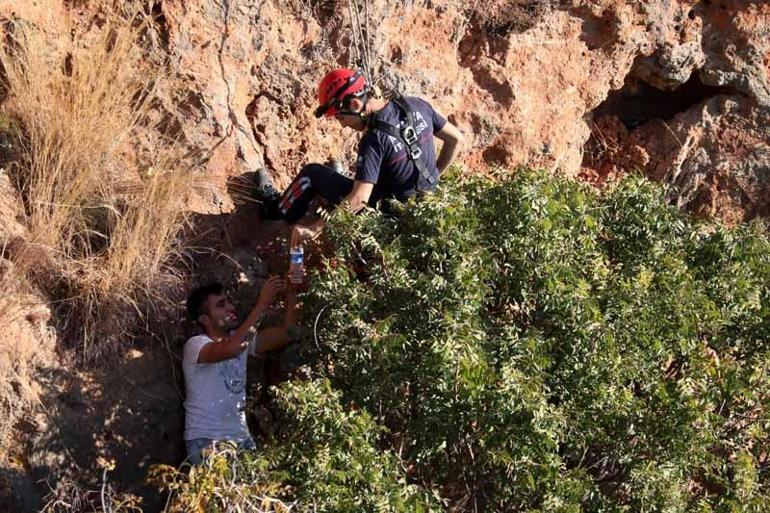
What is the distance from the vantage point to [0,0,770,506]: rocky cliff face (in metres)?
7.86

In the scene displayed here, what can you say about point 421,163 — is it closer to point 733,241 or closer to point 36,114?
point 733,241

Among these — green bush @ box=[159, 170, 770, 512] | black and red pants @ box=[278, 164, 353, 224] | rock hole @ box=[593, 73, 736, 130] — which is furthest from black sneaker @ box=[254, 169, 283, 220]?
rock hole @ box=[593, 73, 736, 130]

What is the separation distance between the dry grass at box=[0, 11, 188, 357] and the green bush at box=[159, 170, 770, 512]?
1.17 meters

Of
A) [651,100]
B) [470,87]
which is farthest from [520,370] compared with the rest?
[651,100]

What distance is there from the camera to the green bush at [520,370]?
19.6 ft

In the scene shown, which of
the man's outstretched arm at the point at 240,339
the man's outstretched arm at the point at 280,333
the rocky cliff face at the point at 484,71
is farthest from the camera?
the rocky cliff face at the point at 484,71

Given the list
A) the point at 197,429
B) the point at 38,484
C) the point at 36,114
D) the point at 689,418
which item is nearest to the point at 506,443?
the point at 689,418

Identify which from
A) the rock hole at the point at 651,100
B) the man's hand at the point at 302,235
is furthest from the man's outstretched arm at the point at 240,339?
the rock hole at the point at 651,100

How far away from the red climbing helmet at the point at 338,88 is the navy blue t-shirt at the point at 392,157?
206 mm

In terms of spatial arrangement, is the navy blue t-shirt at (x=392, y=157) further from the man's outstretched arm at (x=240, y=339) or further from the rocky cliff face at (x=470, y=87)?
the rocky cliff face at (x=470, y=87)

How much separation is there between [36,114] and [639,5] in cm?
474

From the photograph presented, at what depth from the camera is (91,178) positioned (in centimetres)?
731

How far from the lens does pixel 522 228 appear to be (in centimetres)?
652

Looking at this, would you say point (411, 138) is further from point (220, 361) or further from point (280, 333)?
point (220, 361)
